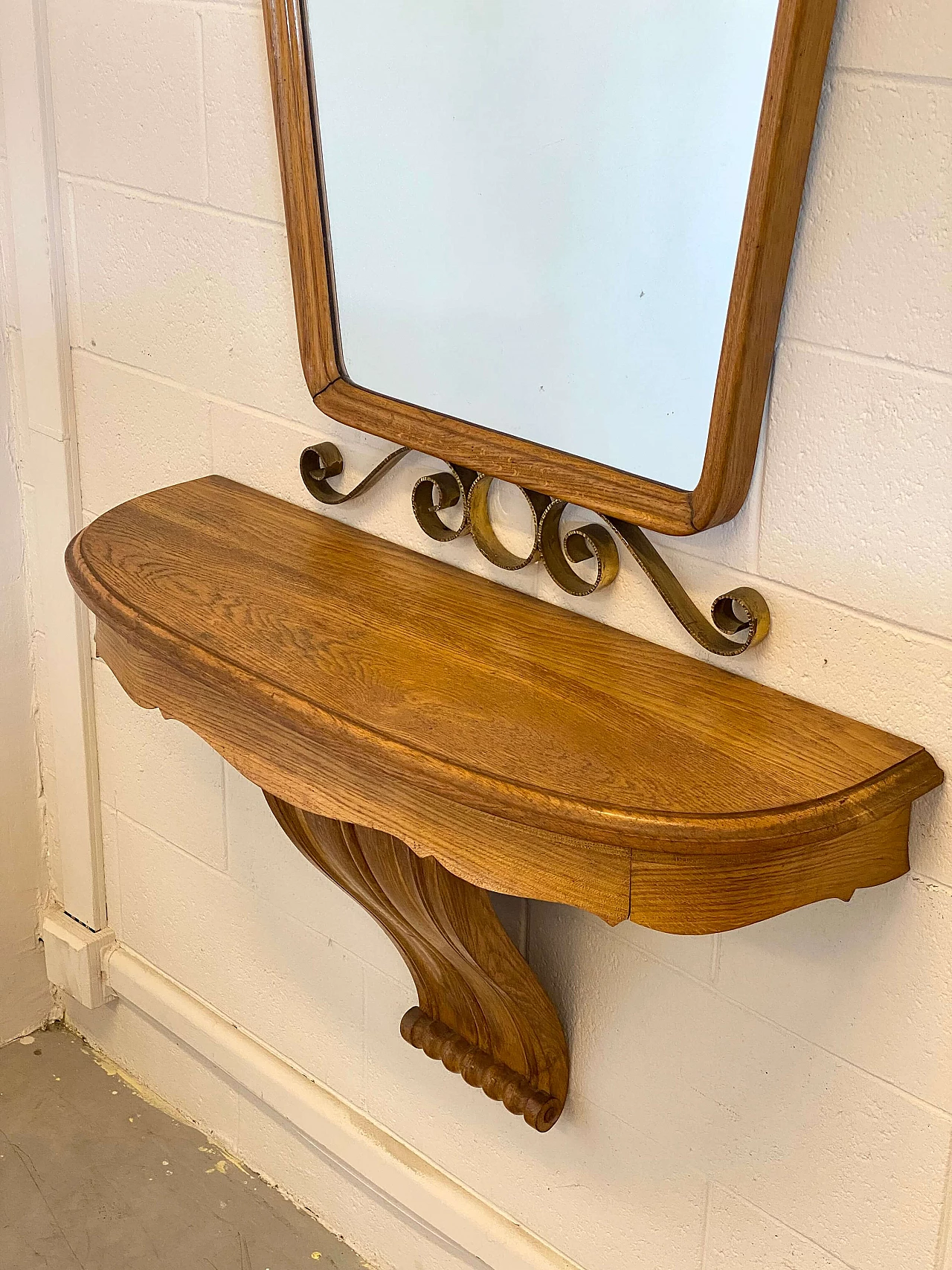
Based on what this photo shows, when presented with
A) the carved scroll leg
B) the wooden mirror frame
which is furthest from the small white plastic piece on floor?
the wooden mirror frame

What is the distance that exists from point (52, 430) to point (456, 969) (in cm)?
92

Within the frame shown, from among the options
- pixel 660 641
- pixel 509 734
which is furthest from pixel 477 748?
pixel 660 641

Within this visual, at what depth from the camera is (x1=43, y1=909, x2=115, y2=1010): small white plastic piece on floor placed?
210cm

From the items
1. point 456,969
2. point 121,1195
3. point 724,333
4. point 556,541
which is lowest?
point 121,1195

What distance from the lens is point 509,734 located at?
1.07 meters

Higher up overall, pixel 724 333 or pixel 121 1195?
pixel 724 333

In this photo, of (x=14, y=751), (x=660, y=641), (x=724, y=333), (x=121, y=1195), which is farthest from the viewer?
(x=14, y=751)

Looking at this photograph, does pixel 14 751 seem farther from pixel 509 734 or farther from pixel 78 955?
pixel 509 734

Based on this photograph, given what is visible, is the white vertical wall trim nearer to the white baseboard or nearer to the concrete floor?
the white baseboard

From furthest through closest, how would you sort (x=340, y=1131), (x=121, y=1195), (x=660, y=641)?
(x=121, y=1195) → (x=340, y=1131) → (x=660, y=641)

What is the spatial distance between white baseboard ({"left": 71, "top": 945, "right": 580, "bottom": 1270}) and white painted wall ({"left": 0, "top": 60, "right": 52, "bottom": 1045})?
0.59 ft

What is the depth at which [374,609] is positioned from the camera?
1281mm

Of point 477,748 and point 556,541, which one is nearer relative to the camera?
point 477,748

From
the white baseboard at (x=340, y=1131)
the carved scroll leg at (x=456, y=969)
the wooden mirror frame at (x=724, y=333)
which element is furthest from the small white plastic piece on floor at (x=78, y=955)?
the wooden mirror frame at (x=724, y=333)
